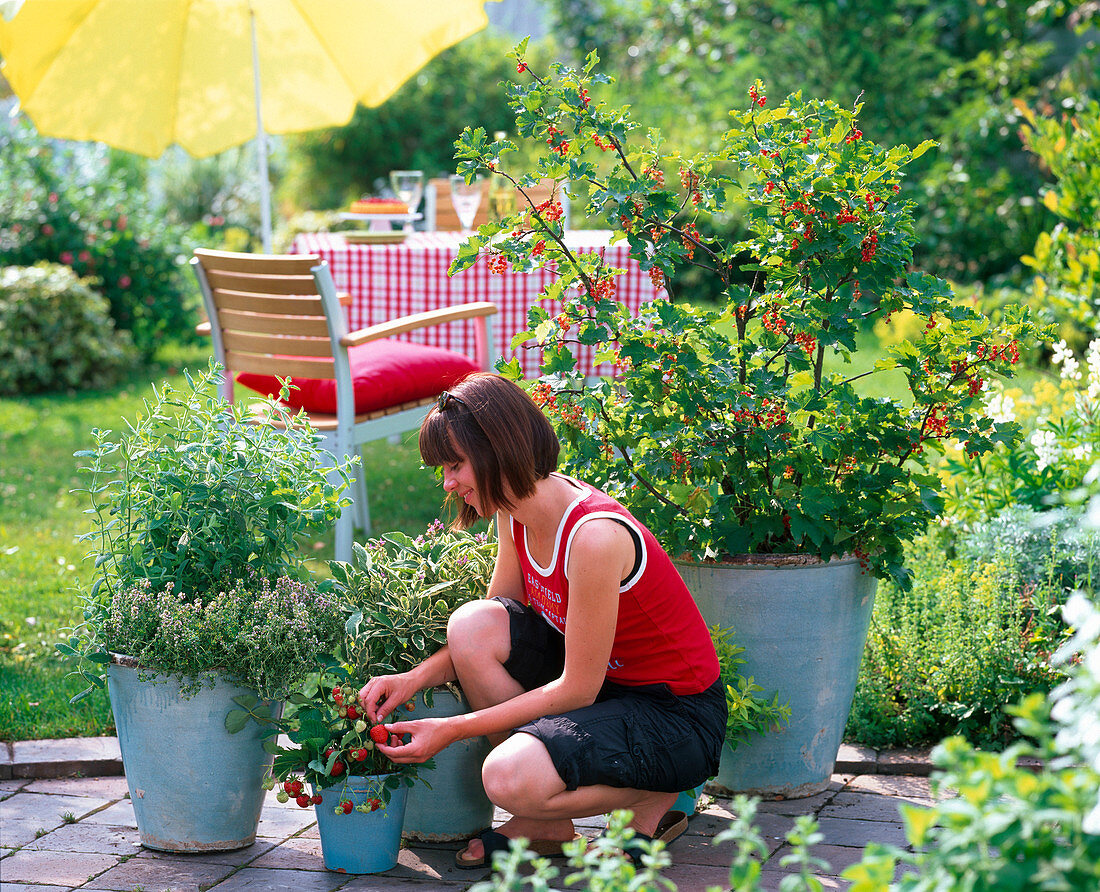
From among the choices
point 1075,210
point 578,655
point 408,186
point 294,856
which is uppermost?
point 408,186

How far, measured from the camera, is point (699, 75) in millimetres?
9875

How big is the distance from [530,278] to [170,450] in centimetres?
251

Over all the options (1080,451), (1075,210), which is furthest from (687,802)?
(1075,210)

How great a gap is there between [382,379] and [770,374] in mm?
1838

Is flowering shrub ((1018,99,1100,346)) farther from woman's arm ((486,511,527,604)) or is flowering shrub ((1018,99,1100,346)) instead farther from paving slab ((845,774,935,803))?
woman's arm ((486,511,527,604))

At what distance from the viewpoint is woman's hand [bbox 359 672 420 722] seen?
7.35ft

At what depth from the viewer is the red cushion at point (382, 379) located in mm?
3904

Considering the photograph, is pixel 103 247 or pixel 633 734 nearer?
pixel 633 734

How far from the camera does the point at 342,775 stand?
2.22m

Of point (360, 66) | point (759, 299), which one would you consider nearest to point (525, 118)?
point (759, 299)

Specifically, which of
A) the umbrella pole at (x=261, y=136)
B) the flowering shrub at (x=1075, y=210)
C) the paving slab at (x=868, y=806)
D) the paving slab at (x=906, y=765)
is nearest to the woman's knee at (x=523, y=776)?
the paving slab at (x=868, y=806)

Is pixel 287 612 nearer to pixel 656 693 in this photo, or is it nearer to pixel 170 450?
pixel 170 450

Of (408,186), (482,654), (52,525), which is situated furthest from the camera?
(408,186)

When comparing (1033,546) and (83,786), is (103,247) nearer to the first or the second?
(83,786)
